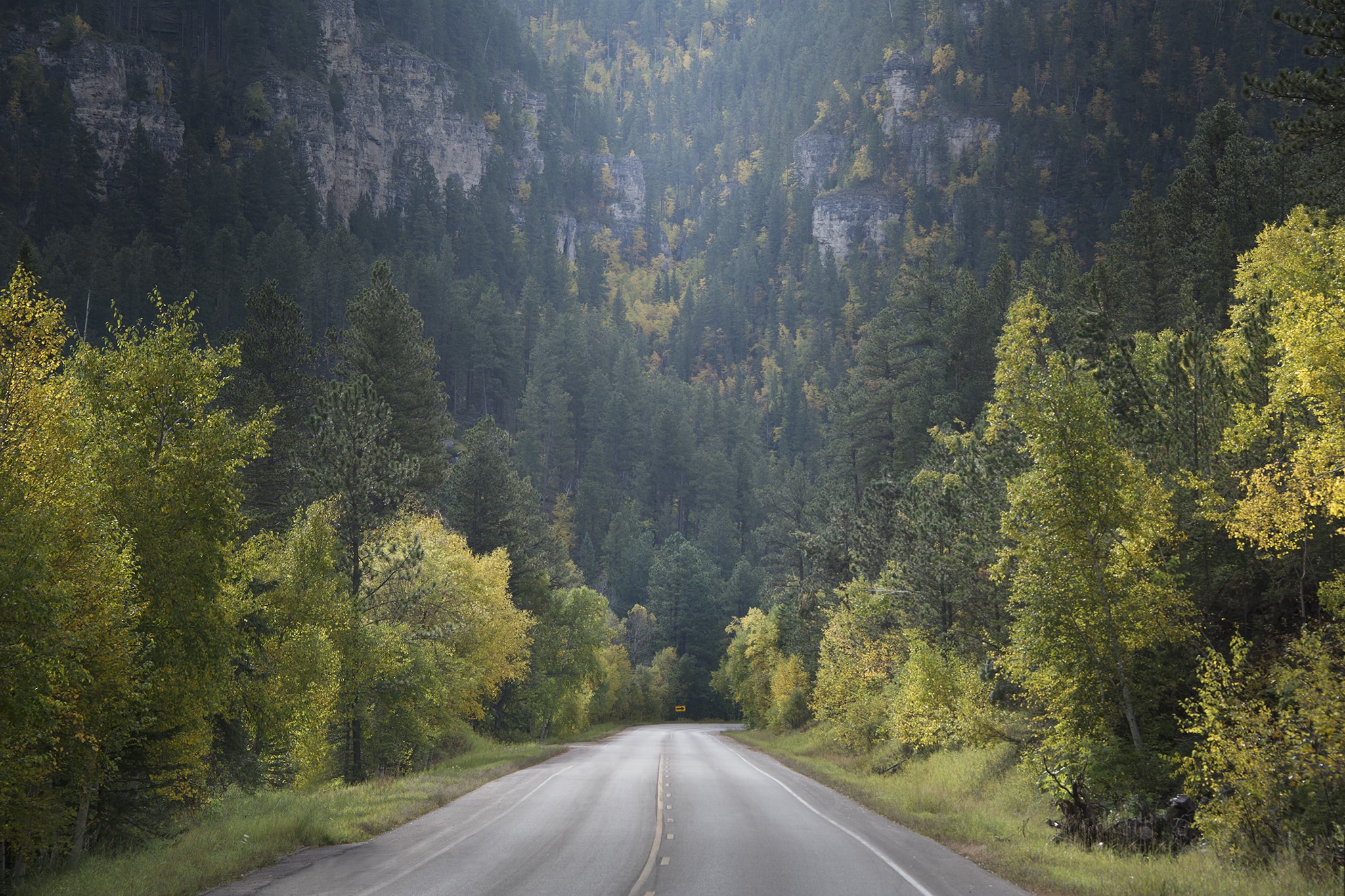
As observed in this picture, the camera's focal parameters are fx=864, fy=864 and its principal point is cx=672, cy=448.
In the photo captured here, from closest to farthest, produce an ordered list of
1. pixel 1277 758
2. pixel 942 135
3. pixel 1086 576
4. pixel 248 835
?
pixel 1277 758 < pixel 248 835 < pixel 1086 576 < pixel 942 135

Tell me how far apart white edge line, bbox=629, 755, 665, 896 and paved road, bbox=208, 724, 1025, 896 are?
2.1 inches

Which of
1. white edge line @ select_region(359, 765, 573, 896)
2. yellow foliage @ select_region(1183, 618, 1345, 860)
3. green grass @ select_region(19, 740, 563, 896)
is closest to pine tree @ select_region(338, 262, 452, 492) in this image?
green grass @ select_region(19, 740, 563, 896)

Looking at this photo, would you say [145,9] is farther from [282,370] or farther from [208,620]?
[208,620]

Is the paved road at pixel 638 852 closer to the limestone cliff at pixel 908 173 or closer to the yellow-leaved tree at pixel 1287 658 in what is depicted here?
the yellow-leaved tree at pixel 1287 658

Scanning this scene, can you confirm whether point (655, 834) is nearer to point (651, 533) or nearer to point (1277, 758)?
point (1277, 758)

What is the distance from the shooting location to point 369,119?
6590 inches

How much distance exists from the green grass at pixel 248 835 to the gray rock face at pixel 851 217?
174593 mm

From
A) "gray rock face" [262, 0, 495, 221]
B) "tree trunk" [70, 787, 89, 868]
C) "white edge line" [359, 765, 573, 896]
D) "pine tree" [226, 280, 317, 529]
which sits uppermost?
"gray rock face" [262, 0, 495, 221]

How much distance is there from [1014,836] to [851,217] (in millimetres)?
184564

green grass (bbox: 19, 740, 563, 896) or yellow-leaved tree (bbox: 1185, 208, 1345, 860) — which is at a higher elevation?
yellow-leaved tree (bbox: 1185, 208, 1345, 860)

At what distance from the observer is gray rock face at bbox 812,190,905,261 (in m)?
186

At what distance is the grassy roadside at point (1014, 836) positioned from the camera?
11055mm

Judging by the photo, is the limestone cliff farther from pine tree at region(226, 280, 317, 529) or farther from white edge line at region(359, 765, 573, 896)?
white edge line at region(359, 765, 573, 896)

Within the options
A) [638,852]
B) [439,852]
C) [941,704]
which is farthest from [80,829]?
[941,704]
